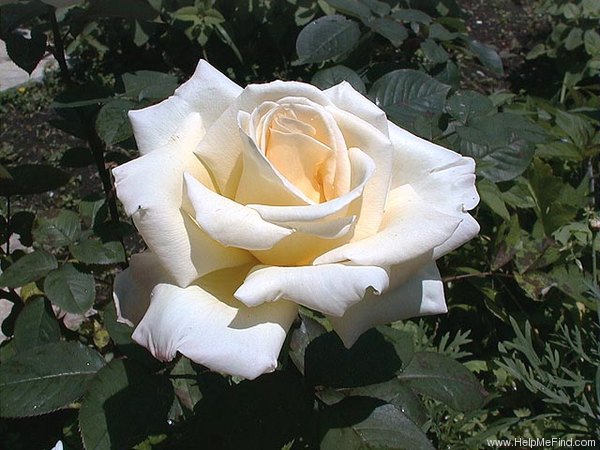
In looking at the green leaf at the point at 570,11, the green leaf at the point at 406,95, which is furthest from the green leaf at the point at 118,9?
the green leaf at the point at 570,11

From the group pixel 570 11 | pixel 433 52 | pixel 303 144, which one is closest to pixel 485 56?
pixel 433 52

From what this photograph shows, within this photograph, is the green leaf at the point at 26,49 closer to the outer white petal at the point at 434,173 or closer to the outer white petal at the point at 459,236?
the outer white petal at the point at 434,173

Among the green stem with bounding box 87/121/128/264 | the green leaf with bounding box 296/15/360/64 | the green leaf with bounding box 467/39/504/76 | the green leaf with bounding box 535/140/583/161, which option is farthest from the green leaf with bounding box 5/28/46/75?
the green leaf with bounding box 535/140/583/161

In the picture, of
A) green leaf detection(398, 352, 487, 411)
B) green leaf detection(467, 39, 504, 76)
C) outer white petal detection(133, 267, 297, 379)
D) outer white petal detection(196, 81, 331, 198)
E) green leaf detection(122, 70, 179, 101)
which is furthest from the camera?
green leaf detection(467, 39, 504, 76)

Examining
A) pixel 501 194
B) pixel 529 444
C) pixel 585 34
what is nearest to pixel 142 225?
pixel 529 444

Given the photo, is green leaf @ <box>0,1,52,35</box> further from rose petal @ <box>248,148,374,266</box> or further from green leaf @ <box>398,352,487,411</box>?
green leaf @ <box>398,352,487,411</box>
